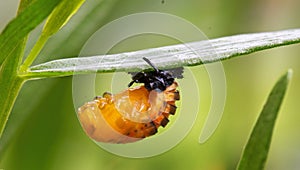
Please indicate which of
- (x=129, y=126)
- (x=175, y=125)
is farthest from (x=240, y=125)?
(x=129, y=126)

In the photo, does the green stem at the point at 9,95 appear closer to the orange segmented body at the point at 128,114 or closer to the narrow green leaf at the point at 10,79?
→ the narrow green leaf at the point at 10,79

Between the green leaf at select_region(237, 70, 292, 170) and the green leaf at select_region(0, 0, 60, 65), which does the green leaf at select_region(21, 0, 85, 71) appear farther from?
the green leaf at select_region(237, 70, 292, 170)

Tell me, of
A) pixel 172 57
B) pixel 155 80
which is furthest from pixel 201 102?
pixel 172 57

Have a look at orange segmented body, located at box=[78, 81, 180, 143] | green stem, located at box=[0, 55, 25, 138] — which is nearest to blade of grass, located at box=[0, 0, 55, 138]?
green stem, located at box=[0, 55, 25, 138]

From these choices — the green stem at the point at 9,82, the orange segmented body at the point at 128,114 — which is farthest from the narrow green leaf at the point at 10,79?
the orange segmented body at the point at 128,114

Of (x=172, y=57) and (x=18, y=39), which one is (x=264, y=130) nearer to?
(x=172, y=57)

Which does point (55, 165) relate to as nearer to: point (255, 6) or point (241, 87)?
point (241, 87)
